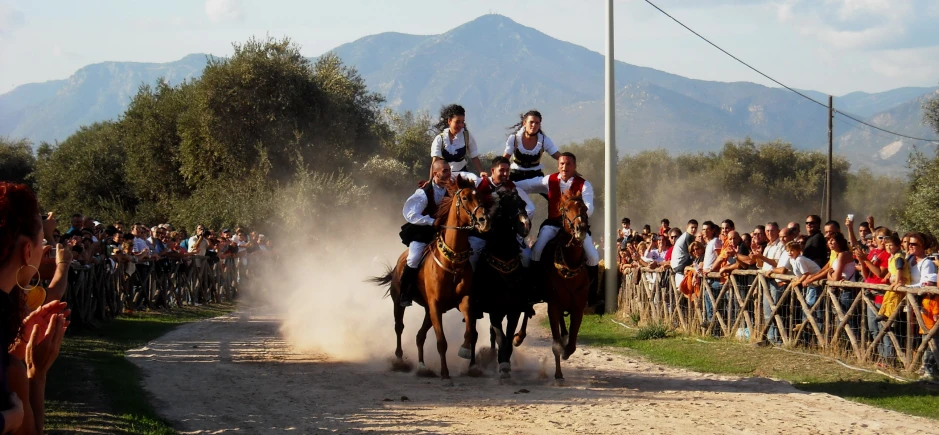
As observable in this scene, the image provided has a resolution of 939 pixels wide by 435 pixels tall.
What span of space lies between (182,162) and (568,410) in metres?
39.6

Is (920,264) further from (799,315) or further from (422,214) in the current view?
(422,214)

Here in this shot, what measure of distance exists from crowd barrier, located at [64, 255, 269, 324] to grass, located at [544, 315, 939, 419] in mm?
9316

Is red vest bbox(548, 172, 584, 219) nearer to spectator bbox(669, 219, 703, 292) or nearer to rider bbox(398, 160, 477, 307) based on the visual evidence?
rider bbox(398, 160, 477, 307)

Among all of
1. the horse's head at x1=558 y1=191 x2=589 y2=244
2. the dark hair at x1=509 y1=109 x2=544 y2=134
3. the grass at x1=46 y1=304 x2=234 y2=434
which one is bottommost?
the grass at x1=46 y1=304 x2=234 y2=434

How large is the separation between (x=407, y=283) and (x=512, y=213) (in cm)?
213

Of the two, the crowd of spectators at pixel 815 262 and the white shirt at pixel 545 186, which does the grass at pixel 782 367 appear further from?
the white shirt at pixel 545 186

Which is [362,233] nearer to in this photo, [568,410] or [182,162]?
[182,162]

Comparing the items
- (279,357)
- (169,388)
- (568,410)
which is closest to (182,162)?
(279,357)

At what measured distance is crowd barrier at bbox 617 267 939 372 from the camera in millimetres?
11383

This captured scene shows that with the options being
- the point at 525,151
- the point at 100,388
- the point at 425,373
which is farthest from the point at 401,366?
the point at 100,388

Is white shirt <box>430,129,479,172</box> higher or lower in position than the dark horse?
higher

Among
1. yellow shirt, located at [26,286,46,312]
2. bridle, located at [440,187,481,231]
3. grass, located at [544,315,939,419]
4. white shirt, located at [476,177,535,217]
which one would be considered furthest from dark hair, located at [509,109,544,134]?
yellow shirt, located at [26,286,46,312]

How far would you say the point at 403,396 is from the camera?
10.5m

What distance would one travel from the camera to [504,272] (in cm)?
A: 1169
